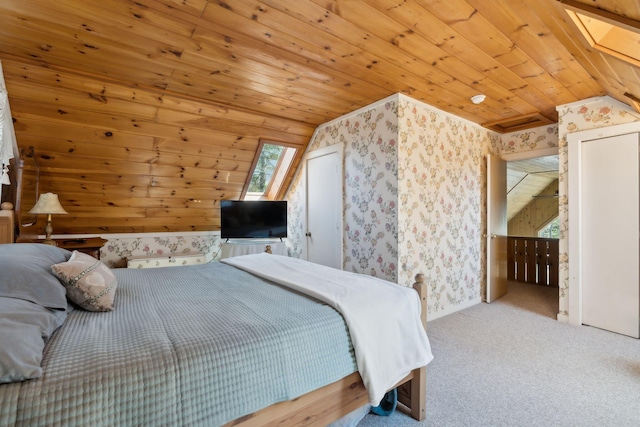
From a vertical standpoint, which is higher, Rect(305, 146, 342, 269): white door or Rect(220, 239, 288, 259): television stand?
Rect(305, 146, 342, 269): white door

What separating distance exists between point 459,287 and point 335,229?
1663 mm

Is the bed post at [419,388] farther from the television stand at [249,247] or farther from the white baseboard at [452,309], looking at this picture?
the television stand at [249,247]

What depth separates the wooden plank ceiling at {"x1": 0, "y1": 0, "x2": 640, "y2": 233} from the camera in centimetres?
181

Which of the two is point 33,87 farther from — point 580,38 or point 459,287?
point 459,287

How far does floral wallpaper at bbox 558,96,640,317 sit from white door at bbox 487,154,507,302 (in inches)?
→ 30.7

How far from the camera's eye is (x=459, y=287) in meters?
3.73

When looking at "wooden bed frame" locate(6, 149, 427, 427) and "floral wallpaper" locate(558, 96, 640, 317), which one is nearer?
"wooden bed frame" locate(6, 149, 427, 427)

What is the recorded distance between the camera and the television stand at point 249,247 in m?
4.02

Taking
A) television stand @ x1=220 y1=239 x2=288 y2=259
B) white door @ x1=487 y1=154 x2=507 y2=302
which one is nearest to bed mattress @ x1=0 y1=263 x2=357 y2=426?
television stand @ x1=220 y1=239 x2=288 y2=259

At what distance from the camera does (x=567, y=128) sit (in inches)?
130

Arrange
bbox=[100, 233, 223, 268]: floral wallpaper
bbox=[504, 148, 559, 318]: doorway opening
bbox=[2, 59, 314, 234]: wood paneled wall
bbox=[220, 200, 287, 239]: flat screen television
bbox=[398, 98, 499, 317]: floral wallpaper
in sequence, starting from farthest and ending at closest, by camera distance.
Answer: bbox=[504, 148, 559, 318]: doorway opening, bbox=[220, 200, 287, 239]: flat screen television, bbox=[100, 233, 223, 268]: floral wallpaper, bbox=[398, 98, 499, 317]: floral wallpaper, bbox=[2, 59, 314, 234]: wood paneled wall

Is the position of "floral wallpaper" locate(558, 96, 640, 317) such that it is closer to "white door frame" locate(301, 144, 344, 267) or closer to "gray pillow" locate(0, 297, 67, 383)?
"white door frame" locate(301, 144, 344, 267)

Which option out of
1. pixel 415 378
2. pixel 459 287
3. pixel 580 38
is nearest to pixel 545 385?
pixel 415 378

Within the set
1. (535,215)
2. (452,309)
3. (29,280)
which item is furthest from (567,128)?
(29,280)
